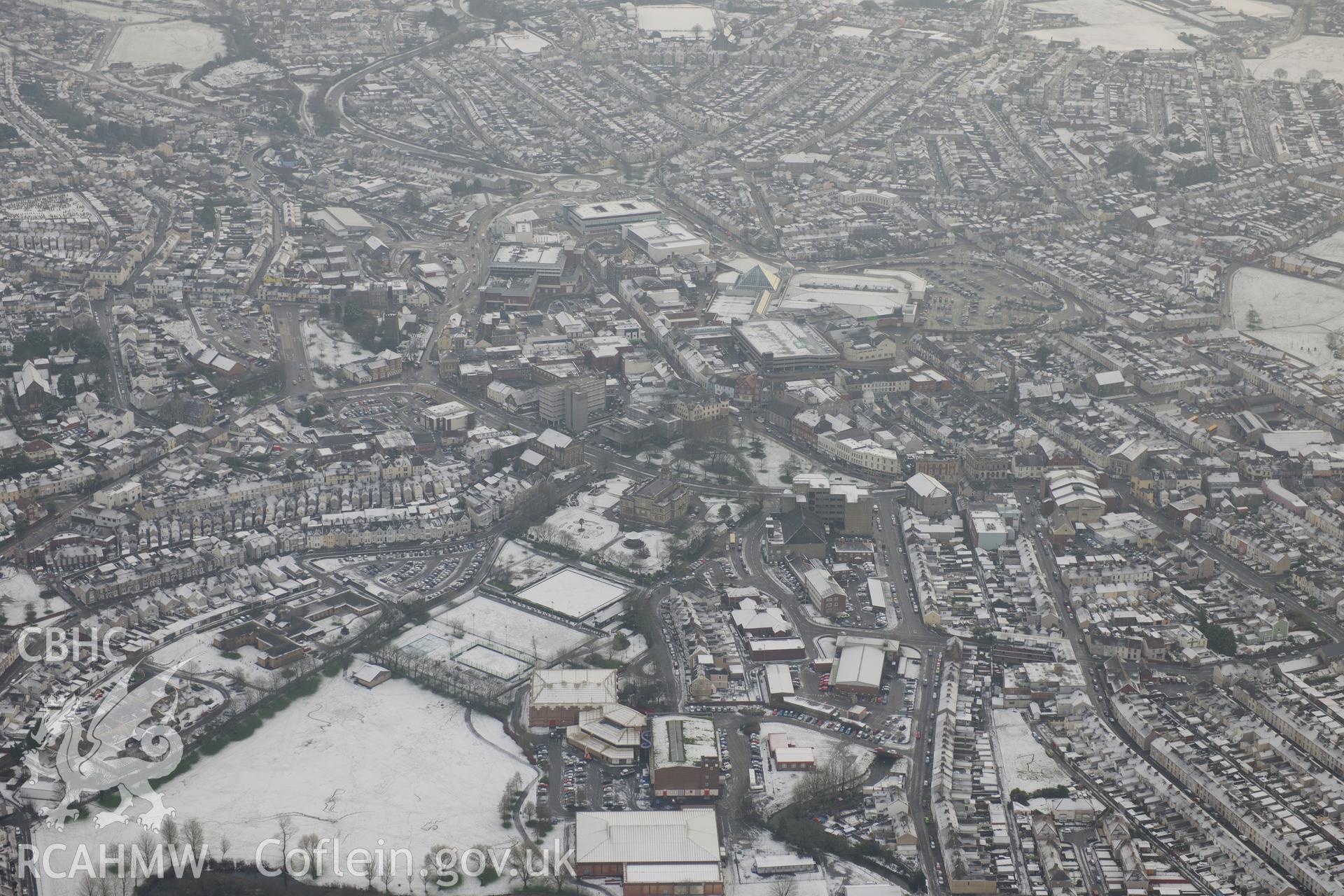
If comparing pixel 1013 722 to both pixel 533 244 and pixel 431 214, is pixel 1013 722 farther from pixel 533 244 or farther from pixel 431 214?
pixel 431 214

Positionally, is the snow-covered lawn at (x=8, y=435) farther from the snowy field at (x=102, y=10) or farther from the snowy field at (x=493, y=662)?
the snowy field at (x=102, y=10)

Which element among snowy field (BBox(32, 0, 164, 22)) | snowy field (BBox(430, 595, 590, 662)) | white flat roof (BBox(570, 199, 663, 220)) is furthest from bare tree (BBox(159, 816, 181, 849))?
snowy field (BBox(32, 0, 164, 22))

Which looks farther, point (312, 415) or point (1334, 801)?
point (312, 415)

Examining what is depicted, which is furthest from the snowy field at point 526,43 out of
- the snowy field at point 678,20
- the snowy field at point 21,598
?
the snowy field at point 21,598

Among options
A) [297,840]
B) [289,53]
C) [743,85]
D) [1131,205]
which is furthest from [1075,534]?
[289,53]

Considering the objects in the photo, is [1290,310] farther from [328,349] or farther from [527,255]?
[328,349]
